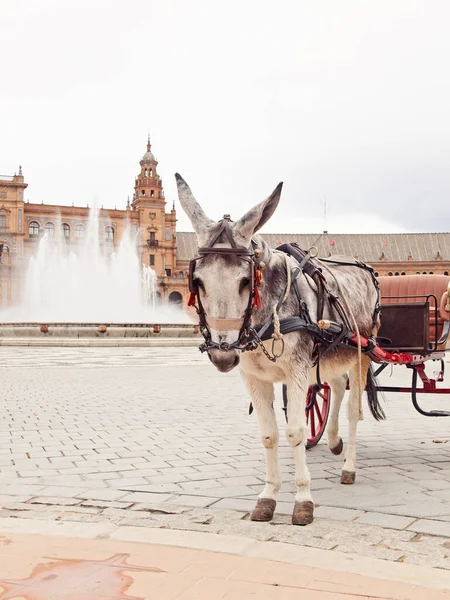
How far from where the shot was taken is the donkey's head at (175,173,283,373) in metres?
3.45

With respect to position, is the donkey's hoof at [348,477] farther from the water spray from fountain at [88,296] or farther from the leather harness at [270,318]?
the water spray from fountain at [88,296]

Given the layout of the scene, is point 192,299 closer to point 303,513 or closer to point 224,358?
point 224,358

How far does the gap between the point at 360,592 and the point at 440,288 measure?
4000 millimetres

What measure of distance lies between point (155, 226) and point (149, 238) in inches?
72.6

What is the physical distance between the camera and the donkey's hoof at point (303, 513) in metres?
3.72

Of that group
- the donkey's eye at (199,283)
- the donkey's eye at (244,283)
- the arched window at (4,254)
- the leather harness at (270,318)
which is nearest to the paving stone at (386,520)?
the leather harness at (270,318)

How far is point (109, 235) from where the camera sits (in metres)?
88.6

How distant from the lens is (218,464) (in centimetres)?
530

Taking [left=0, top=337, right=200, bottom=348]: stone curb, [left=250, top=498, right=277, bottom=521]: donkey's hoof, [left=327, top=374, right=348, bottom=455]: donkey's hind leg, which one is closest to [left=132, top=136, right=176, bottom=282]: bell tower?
[left=0, top=337, right=200, bottom=348]: stone curb

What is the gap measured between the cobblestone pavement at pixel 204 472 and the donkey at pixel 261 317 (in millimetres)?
338

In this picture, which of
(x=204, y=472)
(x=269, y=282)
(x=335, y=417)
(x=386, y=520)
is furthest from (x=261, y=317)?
(x=335, y=417)

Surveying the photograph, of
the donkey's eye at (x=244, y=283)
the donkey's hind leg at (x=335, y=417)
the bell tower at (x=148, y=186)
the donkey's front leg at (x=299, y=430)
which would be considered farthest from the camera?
the bell tower at (x=148, y=186)

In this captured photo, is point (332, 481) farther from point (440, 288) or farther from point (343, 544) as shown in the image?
point (440, 288)

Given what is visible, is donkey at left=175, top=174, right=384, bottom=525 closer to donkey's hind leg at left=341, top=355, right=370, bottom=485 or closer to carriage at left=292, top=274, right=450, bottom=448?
donkey's hind leg at left=341, top=355, right=370, bottom=485
